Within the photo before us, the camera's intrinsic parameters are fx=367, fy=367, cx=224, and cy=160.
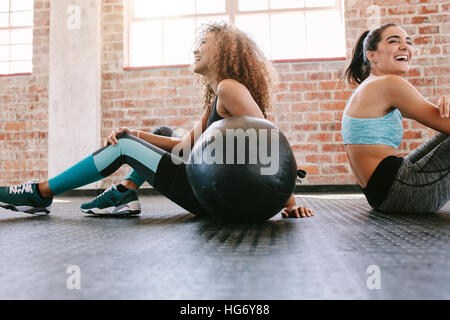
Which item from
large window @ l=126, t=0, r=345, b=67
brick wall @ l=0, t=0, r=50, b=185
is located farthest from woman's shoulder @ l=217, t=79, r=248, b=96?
brick wall @ l=0, t=0, r=50, b=185

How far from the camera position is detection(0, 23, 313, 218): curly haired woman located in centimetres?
171

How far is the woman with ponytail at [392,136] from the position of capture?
5.40ft

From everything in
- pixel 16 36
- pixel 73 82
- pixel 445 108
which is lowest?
pixel 445 108

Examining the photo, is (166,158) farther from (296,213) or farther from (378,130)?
(378,130)

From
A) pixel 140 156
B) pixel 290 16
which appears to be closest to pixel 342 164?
pixel 290 16

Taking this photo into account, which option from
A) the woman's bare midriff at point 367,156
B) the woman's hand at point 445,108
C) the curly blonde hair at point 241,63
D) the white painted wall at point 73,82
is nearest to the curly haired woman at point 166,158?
the curly blonde hair at point 241,63

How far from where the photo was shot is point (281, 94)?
4504 millimetres

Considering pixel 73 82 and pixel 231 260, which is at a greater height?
pixel 73 82

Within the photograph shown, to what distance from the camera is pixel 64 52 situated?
181 inches

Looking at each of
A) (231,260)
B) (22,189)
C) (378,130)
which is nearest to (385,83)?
(378,130)

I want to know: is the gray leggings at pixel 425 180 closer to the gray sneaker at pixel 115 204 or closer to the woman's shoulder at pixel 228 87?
the woman's shoulder at pixel 228 87

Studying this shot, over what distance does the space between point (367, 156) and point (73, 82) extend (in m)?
3.92

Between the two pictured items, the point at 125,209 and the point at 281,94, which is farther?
the point at 281,94

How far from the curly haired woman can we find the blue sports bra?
1.45 feet
